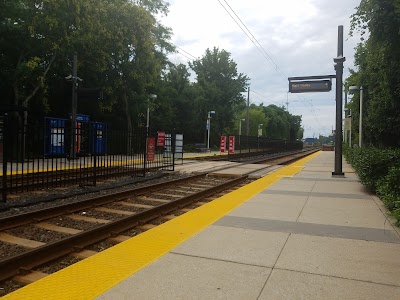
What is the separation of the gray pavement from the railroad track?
5.02 ft

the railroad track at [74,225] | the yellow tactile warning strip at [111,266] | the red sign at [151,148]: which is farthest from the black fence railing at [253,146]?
the yellow tactile warning strip at [111,266]

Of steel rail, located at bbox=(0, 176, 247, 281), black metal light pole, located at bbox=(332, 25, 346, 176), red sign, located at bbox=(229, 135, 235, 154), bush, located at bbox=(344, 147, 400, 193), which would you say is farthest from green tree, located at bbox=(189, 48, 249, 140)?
steel rail, located at bbox=(0, 176, 247, 281)

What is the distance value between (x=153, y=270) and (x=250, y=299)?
1179 mm

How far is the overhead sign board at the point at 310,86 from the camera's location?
15.1 metres

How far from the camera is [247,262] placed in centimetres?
423

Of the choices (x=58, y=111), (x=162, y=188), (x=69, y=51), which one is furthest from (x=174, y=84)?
(x=162, y=188)

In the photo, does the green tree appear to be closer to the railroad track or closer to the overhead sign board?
the overhead sign board

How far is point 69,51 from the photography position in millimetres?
21609

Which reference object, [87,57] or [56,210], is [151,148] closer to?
[56,210]

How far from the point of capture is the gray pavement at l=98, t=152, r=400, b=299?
3436 millimetres

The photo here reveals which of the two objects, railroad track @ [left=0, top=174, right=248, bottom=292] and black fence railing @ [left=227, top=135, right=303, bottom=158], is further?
black fence railing @ [left=227, top=135, right=303, bottom=158]

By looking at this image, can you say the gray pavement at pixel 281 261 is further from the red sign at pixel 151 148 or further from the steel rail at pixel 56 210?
the red sign at pixel 151 148

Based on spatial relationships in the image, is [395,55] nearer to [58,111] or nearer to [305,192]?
[305,192]

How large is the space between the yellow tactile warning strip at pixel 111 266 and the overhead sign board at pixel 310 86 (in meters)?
10.5
